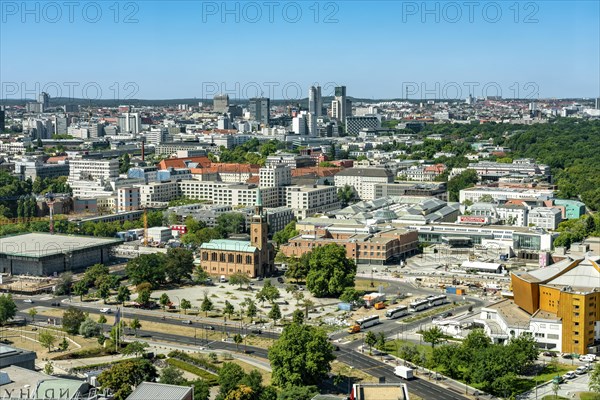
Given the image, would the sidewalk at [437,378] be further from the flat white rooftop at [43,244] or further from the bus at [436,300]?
the flat white rooftop at [43,244]

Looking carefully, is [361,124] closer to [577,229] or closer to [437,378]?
[577,229]

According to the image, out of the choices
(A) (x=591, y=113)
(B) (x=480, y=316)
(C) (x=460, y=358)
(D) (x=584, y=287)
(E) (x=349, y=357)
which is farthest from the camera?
(A) (x=591, y=113)

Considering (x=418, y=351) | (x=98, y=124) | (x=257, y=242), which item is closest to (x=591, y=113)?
(x=98, y=124)

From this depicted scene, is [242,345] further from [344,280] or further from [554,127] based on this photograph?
[554,127]

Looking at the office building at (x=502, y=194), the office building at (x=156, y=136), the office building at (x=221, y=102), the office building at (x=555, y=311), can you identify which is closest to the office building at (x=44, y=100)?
the office building at (x=221, y=102)

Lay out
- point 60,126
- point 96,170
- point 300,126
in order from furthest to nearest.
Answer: point 60,126 < point 300,126 < point 96,170

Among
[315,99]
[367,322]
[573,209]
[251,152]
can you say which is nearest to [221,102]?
[315,99]

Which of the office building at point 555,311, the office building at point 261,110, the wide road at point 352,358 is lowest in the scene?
the wide road at point 352,358
